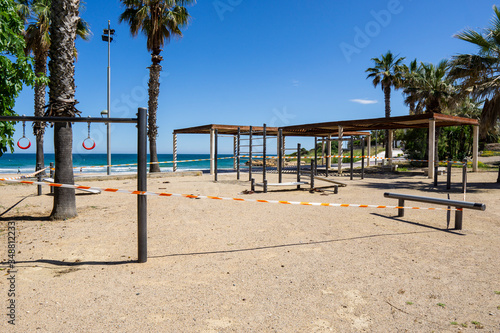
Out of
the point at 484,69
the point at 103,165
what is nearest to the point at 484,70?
the point at 484,69

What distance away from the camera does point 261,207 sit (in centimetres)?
799

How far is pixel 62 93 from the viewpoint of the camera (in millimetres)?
6422

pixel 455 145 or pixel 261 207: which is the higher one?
pixel 455 145

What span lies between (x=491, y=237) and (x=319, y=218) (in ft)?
9.49

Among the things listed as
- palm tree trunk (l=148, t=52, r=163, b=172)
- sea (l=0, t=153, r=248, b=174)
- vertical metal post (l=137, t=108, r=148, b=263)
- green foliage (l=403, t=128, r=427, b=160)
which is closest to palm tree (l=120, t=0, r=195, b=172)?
palm tree trunk (l=148, t=52, r=163, b=172)

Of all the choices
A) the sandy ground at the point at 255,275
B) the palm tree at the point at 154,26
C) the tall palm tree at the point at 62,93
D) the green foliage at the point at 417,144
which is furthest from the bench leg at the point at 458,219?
the green foliage at the point at 417,144

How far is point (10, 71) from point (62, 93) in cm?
92

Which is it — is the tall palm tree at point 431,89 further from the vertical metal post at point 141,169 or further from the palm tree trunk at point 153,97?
the vertical metal post at point 141,169

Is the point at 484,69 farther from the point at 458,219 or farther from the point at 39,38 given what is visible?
the point at 39,38

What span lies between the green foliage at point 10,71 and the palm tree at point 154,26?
39.0ft

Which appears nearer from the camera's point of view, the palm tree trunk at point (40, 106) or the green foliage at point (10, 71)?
the green foliage at point (10, 71)

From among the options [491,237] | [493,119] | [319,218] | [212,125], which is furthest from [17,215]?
[493,119]

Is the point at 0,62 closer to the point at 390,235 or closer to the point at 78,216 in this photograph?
the point at 78,216

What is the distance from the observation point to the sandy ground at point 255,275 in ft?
9.00
